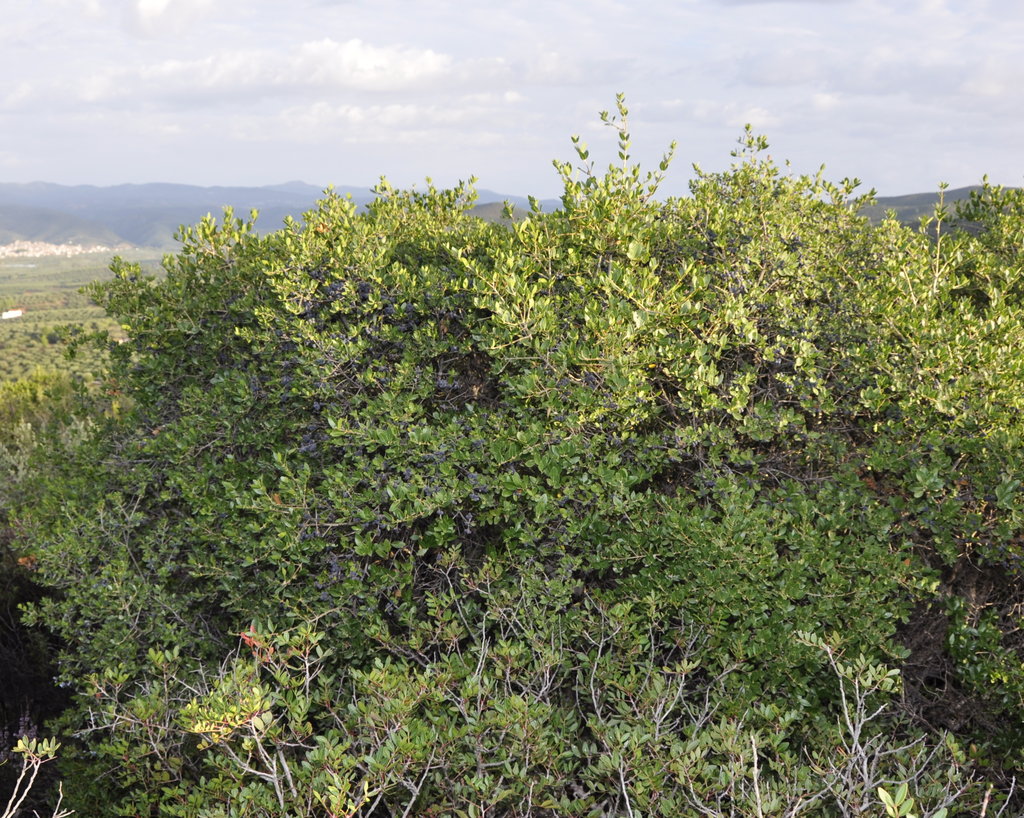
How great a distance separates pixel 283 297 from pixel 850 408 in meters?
5.28

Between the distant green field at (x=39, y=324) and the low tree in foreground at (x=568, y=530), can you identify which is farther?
the distant green field at (x=39, y=324)

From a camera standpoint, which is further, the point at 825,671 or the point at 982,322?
the point at 982,322

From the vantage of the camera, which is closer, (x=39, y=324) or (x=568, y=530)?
(x=568, y=530)

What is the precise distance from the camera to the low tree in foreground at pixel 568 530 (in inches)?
169

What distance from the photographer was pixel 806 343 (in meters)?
5.92

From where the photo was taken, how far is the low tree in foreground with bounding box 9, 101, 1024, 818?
4.28 metres

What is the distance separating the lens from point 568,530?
5484 millimetres

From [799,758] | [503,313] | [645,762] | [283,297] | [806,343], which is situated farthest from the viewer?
[283,297]

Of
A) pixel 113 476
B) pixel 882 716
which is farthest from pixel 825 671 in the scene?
pixel 113 476

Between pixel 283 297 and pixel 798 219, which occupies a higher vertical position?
pixel 798 219

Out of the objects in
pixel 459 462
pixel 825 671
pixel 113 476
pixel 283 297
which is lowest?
pixel 825 671

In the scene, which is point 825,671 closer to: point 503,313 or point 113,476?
point 503,313

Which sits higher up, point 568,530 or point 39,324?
point 39,324

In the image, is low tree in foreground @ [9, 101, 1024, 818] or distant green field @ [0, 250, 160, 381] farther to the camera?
distant green field @ [0, 250, 160, 381]
